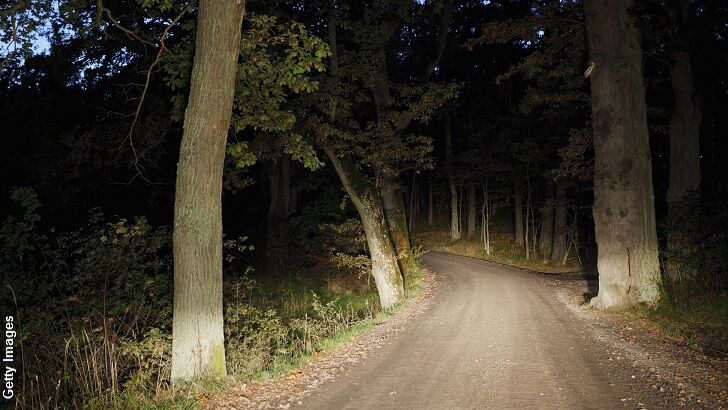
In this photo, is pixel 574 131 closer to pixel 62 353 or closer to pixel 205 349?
pixel 205 349

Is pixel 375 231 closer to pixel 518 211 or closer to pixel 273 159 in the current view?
pixel 273 159

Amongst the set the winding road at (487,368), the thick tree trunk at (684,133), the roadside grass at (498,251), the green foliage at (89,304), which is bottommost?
the roadside grass at (498,251)

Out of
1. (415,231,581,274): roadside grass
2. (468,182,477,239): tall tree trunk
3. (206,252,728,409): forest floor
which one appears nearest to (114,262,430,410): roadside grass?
(206,252,728,409): forest floor

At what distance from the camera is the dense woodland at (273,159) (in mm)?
6352

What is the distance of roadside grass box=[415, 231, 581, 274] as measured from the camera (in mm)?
26922

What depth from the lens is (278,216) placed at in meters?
25.0

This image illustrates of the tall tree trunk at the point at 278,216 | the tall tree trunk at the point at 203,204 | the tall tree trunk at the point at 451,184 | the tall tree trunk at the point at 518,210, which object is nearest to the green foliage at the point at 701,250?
the tall tree trunk at the point at 203,204

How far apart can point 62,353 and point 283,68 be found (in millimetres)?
5906

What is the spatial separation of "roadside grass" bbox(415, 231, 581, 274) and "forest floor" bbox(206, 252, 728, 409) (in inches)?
649

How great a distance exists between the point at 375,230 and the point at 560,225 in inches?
663

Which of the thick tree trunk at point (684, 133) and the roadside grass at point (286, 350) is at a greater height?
the thick tree trunk at point (684, 133)

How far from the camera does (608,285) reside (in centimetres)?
1037

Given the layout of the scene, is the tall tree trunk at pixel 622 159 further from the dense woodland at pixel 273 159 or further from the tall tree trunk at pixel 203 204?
the tall tree trunk at pixel 203 204

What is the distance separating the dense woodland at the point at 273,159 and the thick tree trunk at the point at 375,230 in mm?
72
